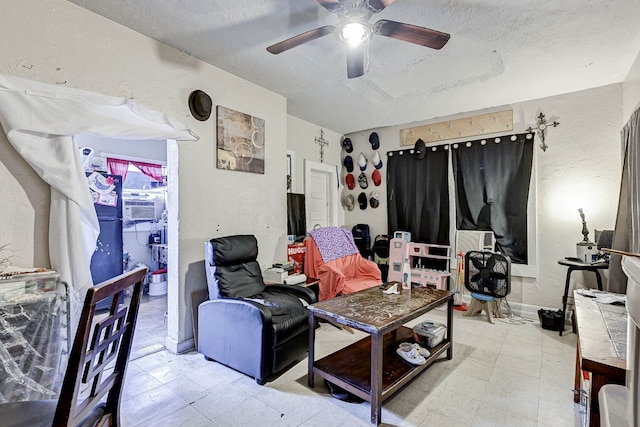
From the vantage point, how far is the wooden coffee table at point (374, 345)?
180 cm

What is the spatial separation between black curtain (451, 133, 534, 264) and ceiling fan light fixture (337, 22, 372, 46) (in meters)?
2.88

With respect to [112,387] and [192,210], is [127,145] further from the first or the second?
[112,387]

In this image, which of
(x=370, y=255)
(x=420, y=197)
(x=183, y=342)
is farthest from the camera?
(x=370, y=255)

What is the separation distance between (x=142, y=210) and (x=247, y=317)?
3.78m

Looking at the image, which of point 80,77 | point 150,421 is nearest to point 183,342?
point 150,421

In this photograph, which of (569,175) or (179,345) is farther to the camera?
(569,175)

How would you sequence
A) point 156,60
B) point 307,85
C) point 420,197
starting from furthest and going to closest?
point 420,197
point 307,85
point 156,60

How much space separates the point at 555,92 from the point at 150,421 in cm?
498

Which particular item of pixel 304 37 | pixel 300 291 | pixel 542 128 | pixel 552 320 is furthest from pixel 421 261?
pixel 304 37

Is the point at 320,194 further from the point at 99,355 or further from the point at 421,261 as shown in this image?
the point at 99,355

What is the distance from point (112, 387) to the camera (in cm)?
118

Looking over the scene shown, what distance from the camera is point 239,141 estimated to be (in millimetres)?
3137

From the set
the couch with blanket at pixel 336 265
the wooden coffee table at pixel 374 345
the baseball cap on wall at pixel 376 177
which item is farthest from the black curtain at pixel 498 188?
the wooden coffee table at pixel 374 345

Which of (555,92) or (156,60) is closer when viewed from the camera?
(156,60)
